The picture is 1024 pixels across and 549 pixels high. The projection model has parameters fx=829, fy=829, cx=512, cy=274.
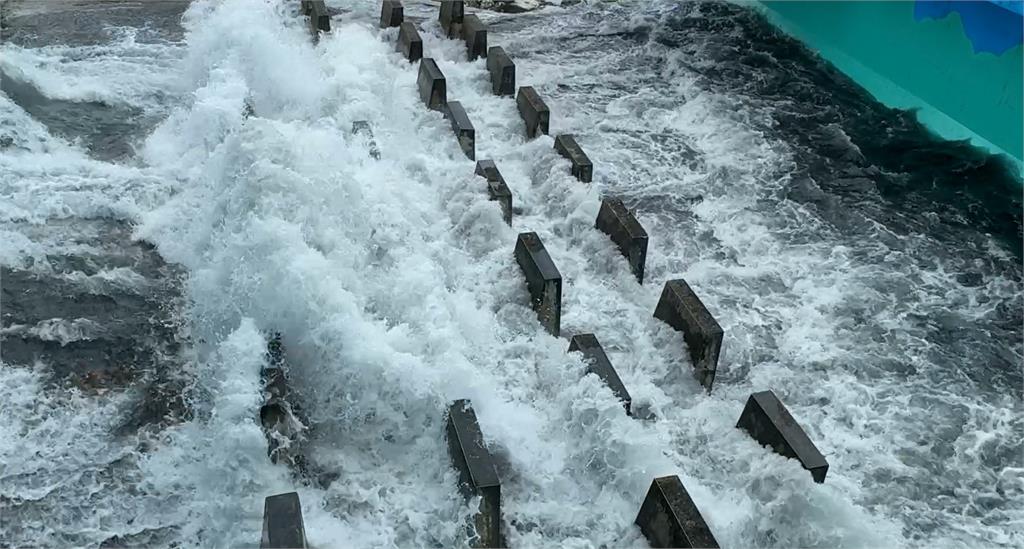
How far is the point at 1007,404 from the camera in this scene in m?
4.98

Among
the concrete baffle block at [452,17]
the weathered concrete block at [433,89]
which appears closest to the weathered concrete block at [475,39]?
the concrete baffle block at [452,17]

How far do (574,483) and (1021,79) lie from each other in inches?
244

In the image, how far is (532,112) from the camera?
7535 millimetres

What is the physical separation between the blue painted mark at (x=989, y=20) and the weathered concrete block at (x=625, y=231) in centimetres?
436

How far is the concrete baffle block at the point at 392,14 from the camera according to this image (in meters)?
9.56

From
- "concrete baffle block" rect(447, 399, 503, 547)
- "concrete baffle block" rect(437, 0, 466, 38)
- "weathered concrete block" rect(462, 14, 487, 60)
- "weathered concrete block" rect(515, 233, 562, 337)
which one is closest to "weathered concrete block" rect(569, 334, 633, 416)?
"weathered concrete block" rect(515, 233, 562, 337)

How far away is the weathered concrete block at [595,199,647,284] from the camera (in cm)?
571

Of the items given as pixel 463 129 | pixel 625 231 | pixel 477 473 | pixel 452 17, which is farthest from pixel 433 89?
pixel 477 473

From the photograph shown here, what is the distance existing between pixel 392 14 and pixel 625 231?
5.09 meters

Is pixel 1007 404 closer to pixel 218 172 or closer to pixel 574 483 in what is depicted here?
pixel 574 483

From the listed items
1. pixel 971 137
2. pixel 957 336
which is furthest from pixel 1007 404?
pixel 971 137

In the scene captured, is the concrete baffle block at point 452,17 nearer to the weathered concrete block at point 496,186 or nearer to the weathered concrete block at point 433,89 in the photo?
the weathered concrete block at point 433,89

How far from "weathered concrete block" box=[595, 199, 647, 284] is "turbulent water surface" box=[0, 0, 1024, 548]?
0.12 metres

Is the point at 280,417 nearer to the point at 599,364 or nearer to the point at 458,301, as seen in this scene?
the point at 458,301
